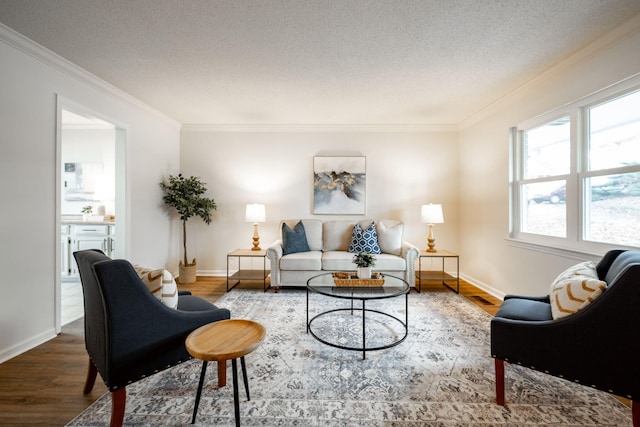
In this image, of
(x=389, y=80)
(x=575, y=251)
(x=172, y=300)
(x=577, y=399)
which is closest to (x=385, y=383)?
(x=577, y=399)

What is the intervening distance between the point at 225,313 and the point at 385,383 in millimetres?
1162

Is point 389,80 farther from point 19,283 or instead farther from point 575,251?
point 19,283

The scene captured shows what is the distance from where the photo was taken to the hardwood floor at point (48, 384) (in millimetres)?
1579

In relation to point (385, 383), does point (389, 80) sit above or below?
above

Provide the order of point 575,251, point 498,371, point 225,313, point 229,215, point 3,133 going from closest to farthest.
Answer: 1. point 498,371
2. point 225,313
3. point 3,133
4. point 575,251
5. point 229,215

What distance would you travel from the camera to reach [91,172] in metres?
4.79

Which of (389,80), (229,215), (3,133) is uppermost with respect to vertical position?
(389,80)

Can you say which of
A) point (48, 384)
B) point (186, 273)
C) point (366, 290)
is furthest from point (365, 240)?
point (48, 384)

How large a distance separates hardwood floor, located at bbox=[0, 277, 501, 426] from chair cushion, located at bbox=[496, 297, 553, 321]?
2.69 meters

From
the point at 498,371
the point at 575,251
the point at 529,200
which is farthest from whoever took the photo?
the point at 529,200

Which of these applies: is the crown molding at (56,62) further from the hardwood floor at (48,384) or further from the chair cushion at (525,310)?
the chair cushion at (525,310)

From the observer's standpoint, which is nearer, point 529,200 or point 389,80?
point 389,80

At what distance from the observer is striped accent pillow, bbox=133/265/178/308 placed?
5.25 ft

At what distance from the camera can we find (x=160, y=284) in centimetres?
162
